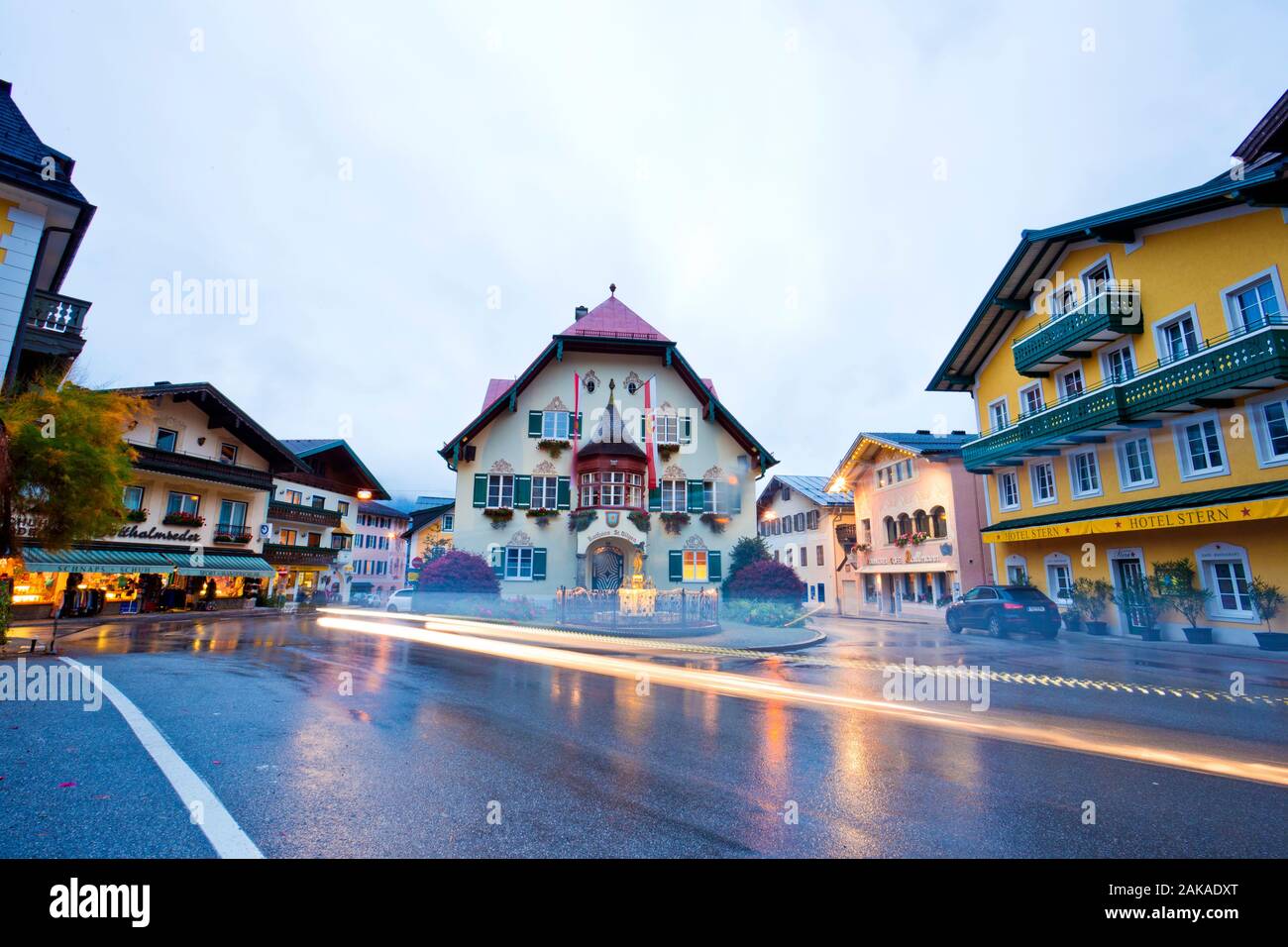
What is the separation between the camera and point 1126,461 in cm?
1991

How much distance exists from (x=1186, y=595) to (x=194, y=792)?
79.0 feet

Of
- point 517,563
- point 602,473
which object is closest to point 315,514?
point 517,563

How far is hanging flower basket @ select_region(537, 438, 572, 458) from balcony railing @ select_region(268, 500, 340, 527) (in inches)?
773

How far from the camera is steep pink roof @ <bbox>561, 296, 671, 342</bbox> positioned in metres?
29.9

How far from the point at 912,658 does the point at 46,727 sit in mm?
15464

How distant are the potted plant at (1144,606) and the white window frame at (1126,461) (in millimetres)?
3132

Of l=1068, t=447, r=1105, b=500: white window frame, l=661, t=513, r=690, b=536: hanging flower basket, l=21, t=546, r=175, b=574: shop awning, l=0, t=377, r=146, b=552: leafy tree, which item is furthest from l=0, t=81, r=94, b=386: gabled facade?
l=1068, t=447, r=1105, b=500: white window frame

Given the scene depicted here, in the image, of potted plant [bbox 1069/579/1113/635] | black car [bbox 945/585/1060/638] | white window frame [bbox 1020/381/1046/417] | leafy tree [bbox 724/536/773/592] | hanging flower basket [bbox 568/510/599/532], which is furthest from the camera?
leafy tree [bbox 724/536/773/592]

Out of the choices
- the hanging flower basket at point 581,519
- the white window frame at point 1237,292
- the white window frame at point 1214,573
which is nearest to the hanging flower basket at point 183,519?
the hanging flower basket at point 581,519

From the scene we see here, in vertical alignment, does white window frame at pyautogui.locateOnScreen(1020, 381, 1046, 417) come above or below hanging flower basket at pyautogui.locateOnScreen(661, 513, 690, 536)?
above

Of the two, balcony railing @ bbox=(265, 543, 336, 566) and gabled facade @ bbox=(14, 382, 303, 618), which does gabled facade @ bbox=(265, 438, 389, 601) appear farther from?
gabled facade @ bbox=(14, 382, 303, 618)

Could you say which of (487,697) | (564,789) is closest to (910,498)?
(487,697)
